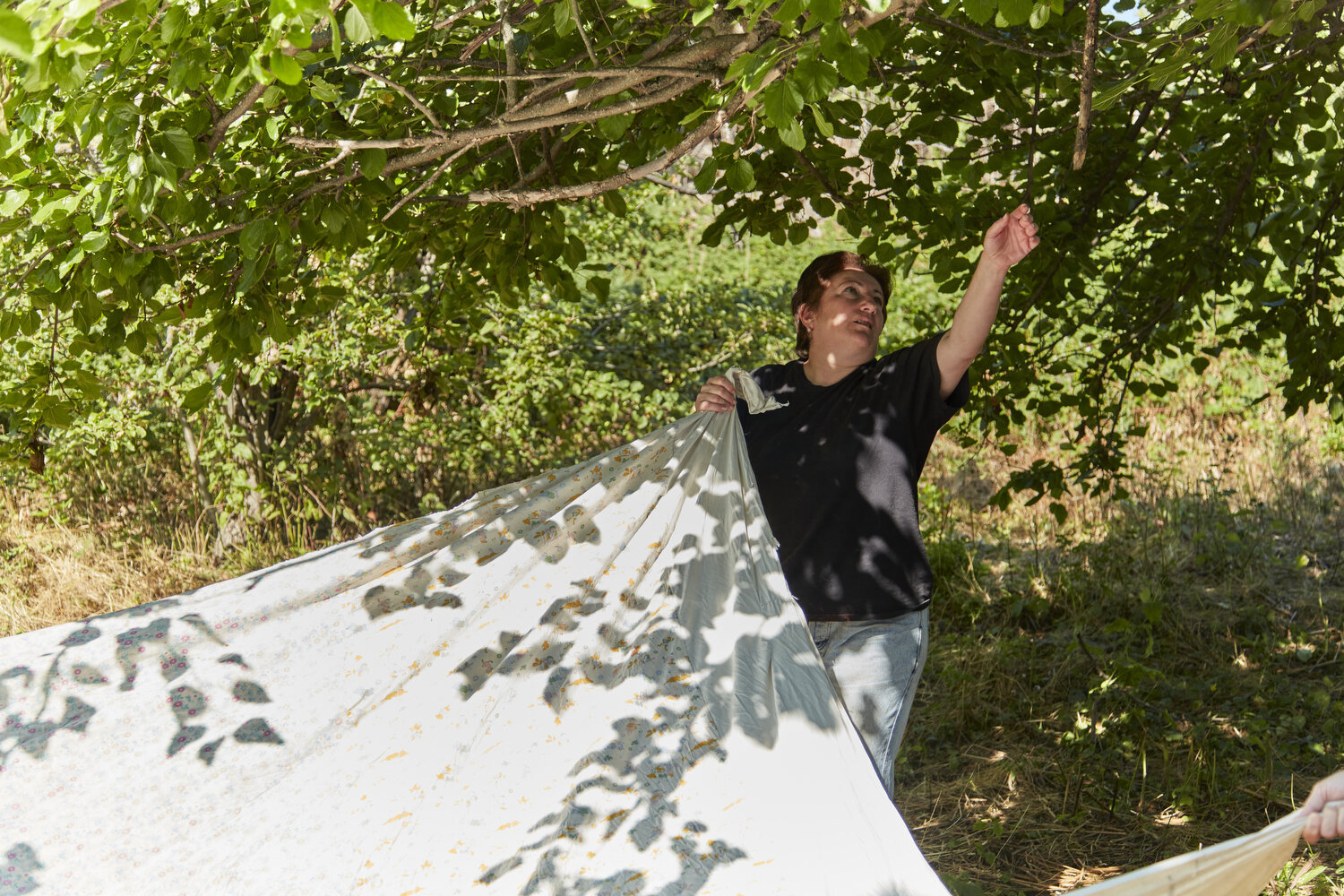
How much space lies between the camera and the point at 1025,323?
4.38 metres

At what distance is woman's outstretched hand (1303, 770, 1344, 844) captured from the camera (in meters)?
1.55

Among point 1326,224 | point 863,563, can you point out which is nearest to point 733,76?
point 863,563

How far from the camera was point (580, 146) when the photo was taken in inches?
144

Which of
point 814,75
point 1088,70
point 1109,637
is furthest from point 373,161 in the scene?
point 1109,637

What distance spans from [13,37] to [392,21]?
0.42 metres

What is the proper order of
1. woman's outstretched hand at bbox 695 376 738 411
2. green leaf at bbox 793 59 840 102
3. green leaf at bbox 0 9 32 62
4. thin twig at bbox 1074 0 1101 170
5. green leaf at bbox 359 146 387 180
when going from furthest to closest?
woman's outstretched hand at bbox 695 376 738 411, green leaf at bbox 359 146 387 180, thin twig at bbox 1074 0 1101 170, green leaf at bbox 793 59 840 102, green leaf at bbox 0 9 32 62

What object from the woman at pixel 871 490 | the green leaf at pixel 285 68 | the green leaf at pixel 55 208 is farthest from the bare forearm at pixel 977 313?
the green leaf at pixel 55 208

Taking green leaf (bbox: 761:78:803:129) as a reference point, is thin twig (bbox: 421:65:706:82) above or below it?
above

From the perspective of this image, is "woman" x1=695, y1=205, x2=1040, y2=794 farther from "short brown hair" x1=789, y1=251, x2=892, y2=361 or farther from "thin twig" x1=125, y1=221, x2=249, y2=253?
"thin twig" x1=125, y1=221, x2=249, y2=253

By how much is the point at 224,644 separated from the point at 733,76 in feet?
6.14

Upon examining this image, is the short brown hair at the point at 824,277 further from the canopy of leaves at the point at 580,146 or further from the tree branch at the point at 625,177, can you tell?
the tree branch at the point at 625,177

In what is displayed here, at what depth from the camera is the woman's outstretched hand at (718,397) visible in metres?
2.83

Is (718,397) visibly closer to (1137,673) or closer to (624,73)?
(624,73)

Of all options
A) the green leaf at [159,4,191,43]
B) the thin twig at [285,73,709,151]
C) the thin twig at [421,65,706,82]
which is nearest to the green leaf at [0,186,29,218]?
the thin twig at [285,73,709,151]
